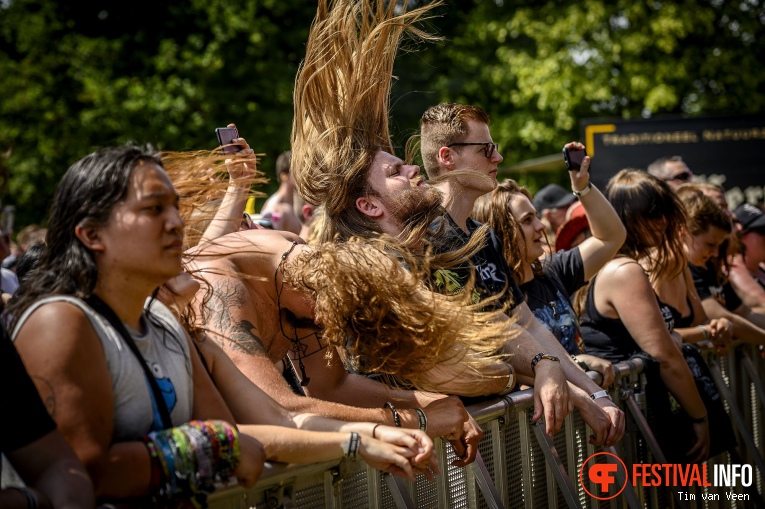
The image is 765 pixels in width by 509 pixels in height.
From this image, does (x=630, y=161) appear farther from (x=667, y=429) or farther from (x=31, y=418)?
(x=31, y=418)

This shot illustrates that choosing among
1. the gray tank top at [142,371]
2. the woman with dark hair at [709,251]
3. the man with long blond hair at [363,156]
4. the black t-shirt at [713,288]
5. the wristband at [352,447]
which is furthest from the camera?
the black t-shirt at [713,288]

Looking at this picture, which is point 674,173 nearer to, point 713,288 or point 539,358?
point 713,288

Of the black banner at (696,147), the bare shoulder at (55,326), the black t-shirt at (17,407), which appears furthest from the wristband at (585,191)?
the black banner at (696,147)

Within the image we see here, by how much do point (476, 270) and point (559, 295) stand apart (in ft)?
3.01

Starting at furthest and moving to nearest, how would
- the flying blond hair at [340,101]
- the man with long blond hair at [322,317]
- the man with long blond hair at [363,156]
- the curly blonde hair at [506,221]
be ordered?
the curly blonde hair at [506,221], the flying blond hair at [340,101], the man with long blond hair at [363,156], the man with long blond hair at [322,317]

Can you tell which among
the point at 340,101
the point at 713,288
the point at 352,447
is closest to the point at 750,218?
the point at 713,288

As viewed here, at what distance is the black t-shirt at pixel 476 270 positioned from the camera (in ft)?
11.6

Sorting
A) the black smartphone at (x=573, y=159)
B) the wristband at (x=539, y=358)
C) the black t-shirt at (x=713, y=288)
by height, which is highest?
the black smartphone at (x=573, y=159)

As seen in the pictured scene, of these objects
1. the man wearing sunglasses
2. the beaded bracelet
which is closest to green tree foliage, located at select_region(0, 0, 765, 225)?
the man wearing sunglasses

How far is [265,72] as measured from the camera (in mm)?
19188

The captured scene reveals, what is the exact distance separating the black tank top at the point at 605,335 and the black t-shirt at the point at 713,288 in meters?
1.47

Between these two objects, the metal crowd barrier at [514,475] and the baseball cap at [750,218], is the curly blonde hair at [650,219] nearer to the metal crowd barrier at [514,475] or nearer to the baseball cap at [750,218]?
the metal crowd barrier at [514,475]

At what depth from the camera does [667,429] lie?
4957mm

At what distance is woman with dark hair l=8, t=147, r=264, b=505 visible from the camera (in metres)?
2.10
